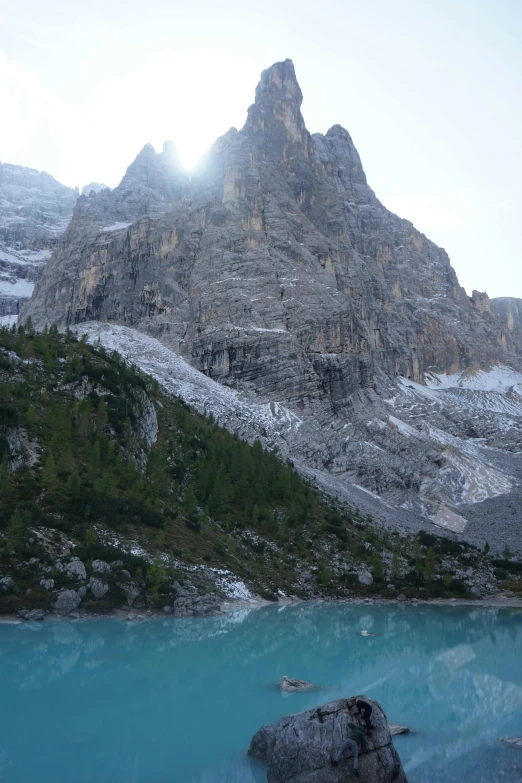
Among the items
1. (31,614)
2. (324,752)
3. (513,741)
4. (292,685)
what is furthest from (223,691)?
(31,614)

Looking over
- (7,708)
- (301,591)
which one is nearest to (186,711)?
(7,708)

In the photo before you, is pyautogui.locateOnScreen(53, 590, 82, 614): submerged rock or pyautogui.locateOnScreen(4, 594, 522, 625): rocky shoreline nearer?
pyautogui.locateOnScreen(4, 594, 522, 625): rocky shoreline

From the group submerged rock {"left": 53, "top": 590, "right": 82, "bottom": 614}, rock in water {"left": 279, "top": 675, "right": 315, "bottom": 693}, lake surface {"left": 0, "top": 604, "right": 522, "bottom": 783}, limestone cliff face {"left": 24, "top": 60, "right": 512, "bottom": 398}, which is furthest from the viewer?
limestone cliff face {"left": 24, "top": 60, "right": 512, "bottom": 398}

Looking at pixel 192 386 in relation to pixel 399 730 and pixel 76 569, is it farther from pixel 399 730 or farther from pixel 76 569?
pixel 399 730

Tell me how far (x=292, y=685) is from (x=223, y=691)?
2.82 metres

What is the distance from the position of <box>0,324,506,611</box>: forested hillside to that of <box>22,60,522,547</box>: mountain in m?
27.4

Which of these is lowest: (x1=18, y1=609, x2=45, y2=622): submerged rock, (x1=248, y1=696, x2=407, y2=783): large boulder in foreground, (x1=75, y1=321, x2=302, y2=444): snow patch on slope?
(x1=18, y1=609, x2=45, y2=622): submerged rock

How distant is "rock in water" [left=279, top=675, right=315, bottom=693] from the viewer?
24.7m

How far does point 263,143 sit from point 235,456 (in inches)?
6186

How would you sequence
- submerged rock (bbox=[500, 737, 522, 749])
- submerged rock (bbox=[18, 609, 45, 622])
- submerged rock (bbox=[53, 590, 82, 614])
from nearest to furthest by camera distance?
1. submerged rock (bbox=[500, 737, 522, 749])
2. submerged rock (bbox=[18, 609, 45, 622])
3. submerged rock (bbox=[53, 590, 82, 614])

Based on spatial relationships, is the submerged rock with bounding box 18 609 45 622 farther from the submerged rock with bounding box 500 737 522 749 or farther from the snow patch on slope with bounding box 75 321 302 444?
the snow patch on slope with bounding box 75 321 302 444

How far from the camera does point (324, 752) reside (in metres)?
15.1

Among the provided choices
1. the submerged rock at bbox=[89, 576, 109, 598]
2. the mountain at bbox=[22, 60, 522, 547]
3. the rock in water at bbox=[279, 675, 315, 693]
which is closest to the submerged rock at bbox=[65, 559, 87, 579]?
the submerged rock at bbox=[89, 576, 109, 598]

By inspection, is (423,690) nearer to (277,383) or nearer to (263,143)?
(277,383)
